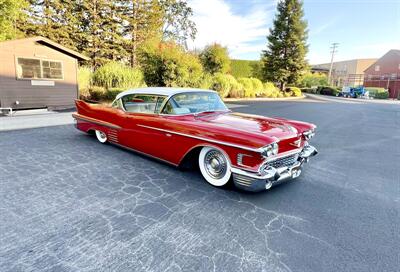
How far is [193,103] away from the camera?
3826 millimetres

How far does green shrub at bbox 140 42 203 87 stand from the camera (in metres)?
14.4

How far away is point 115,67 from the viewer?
44.0 ft

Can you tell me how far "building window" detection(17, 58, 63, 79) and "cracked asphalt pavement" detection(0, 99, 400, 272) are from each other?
707 centimetres

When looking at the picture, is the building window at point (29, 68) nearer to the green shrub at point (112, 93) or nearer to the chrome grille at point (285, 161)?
the green shrub at point (112, 93)

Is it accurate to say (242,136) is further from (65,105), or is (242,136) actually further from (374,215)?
(65,105)

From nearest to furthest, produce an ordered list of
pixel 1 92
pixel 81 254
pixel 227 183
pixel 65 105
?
pixel 81 254 → pixel 227 183 → pixel 1 92 → pixel 65 105

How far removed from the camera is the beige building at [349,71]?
49850 millimetres

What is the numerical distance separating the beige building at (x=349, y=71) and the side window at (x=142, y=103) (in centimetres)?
5617

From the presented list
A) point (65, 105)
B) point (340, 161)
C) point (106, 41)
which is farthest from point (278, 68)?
point (340, 161)

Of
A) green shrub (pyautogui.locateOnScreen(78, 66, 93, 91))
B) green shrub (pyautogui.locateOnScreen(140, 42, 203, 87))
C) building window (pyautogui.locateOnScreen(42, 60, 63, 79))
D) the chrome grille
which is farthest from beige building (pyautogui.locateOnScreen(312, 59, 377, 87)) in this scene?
the chrome grille

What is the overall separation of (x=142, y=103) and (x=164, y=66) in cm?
1097

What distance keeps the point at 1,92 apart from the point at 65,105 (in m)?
2.38

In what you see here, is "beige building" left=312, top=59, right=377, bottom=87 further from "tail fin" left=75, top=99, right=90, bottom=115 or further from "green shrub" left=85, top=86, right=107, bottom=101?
"tail fin" left=75, top=99, right=90, bottom=115

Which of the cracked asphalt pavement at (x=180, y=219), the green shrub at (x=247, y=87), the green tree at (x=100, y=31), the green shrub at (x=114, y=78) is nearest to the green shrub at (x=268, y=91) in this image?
the green shrub at (x=247, y=87)
